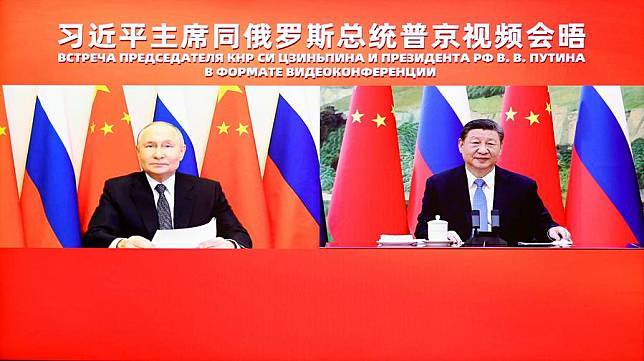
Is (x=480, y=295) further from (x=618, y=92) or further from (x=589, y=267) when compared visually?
(x=618, y=92)

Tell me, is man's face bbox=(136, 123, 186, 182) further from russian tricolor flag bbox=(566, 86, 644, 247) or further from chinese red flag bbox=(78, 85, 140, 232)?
russian tricolor flag bbox=(566, 86, 644, 247)

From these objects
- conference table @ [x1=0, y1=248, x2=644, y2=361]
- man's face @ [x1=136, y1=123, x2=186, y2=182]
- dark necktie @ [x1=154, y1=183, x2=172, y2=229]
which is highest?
man's face @ [x1=136, y1=123, x2=186, y2=182]

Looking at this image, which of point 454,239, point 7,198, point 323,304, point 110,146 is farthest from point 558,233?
point 7,198

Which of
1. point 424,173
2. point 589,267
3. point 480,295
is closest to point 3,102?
point 424,173

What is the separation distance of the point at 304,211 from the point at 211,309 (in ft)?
2.72

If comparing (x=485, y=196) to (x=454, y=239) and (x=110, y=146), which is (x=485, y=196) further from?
(x=110, y=146)

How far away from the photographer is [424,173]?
4453mm

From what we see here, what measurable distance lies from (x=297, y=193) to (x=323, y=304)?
0.70m

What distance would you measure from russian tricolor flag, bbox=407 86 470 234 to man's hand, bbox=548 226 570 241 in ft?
2.25

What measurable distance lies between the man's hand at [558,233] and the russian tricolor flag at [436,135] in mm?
686

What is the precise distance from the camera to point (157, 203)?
14.6 feet

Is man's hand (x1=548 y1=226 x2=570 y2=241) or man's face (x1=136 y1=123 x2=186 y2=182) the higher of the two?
man's face (x1=136 y1=123 x2=186 y2=182)

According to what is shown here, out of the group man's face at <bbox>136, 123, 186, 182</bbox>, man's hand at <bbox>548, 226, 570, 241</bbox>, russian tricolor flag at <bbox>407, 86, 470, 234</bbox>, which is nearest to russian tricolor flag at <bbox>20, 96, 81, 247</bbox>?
man's face at <bbox>136, 123, 186, 182</bbox>

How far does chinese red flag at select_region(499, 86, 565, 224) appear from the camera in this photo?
4.41 m
